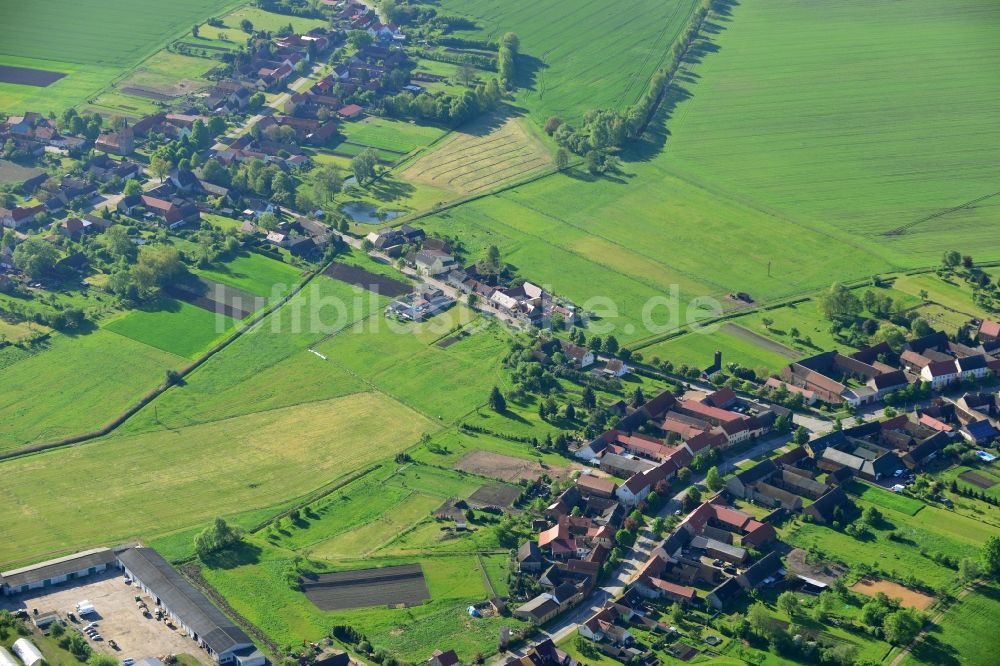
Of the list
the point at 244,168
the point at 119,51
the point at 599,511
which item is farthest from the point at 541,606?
the point at 119,51

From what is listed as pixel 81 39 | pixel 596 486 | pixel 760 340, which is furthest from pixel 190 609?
pixel 81 39

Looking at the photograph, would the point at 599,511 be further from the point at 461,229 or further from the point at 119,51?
the point at 119,51

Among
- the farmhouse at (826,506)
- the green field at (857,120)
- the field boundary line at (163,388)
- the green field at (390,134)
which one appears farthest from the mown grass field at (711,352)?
the green field at (390,134)

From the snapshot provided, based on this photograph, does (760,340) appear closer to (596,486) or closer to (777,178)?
(596,486)

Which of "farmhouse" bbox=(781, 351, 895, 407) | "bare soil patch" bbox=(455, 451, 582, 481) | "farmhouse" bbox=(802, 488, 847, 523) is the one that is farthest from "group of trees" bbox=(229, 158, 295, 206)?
"farmhouse" bbox=(802, 488, 847, 523)

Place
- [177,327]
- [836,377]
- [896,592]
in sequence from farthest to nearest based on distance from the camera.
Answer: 1. [177,327]
2. [836,377]
3. [896,592]
